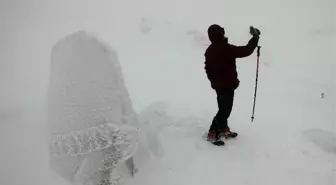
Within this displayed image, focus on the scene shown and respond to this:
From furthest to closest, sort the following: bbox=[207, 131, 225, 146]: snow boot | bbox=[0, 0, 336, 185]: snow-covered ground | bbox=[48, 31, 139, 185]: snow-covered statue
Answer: bbox=[207, 131, 225, 146]: snow boot
bbox=[0, 0, 336, 185]: snow-covered ground
bbox=[48, 31, 139, 185]: snow-covered statue

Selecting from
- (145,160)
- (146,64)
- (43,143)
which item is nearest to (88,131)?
(145,160)

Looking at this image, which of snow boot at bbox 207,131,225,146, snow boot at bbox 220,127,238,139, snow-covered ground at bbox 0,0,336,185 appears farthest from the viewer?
snow boot at bbox 220,127,238,139

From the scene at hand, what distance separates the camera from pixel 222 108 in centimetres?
609

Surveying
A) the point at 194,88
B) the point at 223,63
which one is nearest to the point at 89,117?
the point at 223,63

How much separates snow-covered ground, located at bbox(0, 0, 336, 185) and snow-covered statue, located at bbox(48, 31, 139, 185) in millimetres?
675

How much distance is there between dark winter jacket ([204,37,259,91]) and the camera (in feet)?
18.6

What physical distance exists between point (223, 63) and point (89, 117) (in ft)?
7.66

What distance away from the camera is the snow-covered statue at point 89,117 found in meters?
4.82

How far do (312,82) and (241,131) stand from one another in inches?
151

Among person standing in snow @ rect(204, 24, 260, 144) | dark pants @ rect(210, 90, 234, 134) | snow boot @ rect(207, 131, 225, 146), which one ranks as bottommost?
snow boot @ rect(207, 131, 225, 146)

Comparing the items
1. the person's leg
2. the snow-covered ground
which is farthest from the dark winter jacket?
the snow-covered ground

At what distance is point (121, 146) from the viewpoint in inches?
194

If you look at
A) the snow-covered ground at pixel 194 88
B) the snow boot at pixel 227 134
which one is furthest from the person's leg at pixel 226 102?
the snow-covered ground at pixel 194 88

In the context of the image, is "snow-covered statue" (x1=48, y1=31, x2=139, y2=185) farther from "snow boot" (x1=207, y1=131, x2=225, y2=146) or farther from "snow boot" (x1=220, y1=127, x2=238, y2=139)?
"snow boot" (x1=220, y1=127, x2=238, y2=139)
